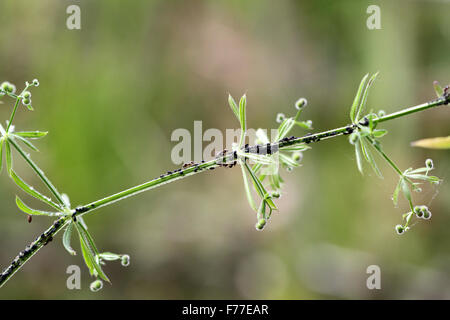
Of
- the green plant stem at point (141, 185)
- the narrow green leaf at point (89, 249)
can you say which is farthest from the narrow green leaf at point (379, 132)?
the narrow green leaf at point (89, 249)

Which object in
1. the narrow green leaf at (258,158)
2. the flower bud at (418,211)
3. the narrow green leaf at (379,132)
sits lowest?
the flower bud at (418,211)

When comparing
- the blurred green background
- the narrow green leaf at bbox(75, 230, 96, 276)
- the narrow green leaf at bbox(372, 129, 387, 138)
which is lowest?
the narrow green leaf at bbox(75, 230, 96, 276)

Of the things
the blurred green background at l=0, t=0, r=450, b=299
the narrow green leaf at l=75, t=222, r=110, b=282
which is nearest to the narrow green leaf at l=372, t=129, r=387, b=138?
the narrow green leaf at l=75, t=222, r=110, b=282

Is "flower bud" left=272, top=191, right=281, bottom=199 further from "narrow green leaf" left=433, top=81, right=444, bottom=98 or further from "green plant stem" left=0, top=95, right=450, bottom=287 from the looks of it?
"narrow green leaf" left=433, top=81, right=444, bottom=98

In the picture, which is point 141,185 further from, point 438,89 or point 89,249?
point 438,89

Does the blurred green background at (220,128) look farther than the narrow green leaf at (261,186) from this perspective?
Yes

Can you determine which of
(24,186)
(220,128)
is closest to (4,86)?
(24,186)

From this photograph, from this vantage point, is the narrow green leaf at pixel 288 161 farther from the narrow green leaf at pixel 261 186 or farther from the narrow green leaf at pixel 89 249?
the narrow green leaf at pixel 89 249

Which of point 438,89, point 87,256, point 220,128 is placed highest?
point 220,128

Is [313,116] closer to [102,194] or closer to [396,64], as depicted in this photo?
[396,64]
